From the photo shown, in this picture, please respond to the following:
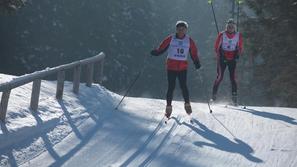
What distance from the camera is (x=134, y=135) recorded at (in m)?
9.16

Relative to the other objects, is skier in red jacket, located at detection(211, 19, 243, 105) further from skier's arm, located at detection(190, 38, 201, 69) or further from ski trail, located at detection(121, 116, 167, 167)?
ski trail, located at detection(121, 116, 167, 167)

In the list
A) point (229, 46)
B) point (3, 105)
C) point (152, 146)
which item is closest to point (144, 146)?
point (152, 146)

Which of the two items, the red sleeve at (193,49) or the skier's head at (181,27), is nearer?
the skier's head at (181,27)

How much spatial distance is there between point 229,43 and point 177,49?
2.91 metres

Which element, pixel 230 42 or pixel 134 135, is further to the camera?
pixel 230 42

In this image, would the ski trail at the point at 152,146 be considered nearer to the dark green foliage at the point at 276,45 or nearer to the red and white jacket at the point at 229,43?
the red and white jacket at the point at 229,43

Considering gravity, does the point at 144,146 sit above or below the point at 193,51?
below

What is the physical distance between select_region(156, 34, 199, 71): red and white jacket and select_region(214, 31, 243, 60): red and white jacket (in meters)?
2.56

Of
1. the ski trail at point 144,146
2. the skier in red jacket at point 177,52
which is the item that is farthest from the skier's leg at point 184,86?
the ski trail at point 144,146

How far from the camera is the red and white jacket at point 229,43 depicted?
43.4ft

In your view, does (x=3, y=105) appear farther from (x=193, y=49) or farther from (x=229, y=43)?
(x=229, y=43)

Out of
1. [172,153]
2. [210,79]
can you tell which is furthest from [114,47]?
[172,153]

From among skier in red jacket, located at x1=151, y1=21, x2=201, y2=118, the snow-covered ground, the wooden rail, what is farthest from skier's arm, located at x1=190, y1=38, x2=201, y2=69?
the wooden rail

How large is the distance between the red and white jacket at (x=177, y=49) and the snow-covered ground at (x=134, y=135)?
1.12 metres
